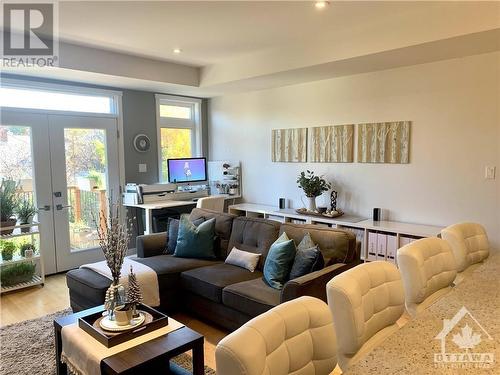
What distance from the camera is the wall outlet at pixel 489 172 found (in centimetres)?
353

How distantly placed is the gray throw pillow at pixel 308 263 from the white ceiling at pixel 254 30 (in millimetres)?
2006

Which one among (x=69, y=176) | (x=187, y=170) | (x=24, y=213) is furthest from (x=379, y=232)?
(x=24, y=213)

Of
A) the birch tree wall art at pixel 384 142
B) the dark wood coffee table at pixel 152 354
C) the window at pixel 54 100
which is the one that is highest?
the window at pixel 54 100

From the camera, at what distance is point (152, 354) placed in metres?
1.93

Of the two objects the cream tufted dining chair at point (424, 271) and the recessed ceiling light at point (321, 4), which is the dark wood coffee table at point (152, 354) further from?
the recessed ceiling light at point (321, 4)

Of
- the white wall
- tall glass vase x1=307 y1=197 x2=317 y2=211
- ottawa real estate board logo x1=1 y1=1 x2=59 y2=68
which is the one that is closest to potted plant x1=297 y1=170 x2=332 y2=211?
tall glass vase x1=307 y1=197 x2=317 y2=211

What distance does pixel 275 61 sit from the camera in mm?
4277

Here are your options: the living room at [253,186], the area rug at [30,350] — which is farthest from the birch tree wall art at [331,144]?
the area rug at [30,350]

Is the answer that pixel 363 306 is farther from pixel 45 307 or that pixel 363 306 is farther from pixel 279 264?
pixel 45 307

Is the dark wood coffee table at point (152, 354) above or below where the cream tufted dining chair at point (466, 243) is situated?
below

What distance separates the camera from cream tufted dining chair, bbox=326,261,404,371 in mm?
1430

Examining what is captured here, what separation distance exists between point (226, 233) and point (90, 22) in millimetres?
2372

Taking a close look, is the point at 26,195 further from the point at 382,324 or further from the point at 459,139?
the point at 459,139

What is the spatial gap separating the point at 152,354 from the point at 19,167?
342cm
